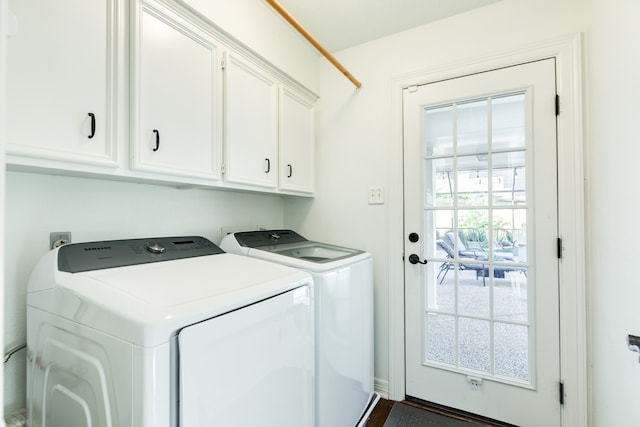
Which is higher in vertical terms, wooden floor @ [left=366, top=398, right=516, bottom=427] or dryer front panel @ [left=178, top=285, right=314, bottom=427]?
dryer front panel @ [left=178, top=285, right=314, bottom=427]

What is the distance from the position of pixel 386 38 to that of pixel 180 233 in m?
1.90

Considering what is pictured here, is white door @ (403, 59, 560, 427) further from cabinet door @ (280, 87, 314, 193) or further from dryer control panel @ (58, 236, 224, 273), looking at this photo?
dryer control panel @ (58, 236, 224, 273)

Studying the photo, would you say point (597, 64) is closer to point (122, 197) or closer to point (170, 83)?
point (170, 83)

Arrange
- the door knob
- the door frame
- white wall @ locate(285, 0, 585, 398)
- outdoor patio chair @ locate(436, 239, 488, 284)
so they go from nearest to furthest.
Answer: the door frame → white wall @ locate(285, 0, 585, 398) → outdoor patio chair @ locate(436, 239, 488, 284) → the door knob

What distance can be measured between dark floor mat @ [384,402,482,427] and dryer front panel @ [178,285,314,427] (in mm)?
846

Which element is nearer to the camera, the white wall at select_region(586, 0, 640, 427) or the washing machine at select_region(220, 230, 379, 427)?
the white wall at select_region(586, 0, 640, 427)

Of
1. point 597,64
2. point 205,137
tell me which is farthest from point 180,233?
point 597,64

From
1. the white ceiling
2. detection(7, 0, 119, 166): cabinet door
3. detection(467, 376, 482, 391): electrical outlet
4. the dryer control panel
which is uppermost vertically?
the white ceiling

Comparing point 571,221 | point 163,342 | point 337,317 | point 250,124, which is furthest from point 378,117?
point 163,342

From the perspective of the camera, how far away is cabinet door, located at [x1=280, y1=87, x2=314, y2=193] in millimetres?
2008

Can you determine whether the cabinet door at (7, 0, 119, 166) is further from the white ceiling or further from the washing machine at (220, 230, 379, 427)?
the white ceiling

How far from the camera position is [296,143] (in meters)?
2.14

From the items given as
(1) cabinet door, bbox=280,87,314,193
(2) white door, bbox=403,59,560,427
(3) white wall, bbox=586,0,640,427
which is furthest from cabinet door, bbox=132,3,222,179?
(3) white wall, bbox=586,0,640,427

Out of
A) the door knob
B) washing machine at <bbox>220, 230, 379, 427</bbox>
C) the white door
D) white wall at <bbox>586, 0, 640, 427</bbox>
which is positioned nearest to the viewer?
white wall at <bbox>586, 0, 640, 427</bbox>
